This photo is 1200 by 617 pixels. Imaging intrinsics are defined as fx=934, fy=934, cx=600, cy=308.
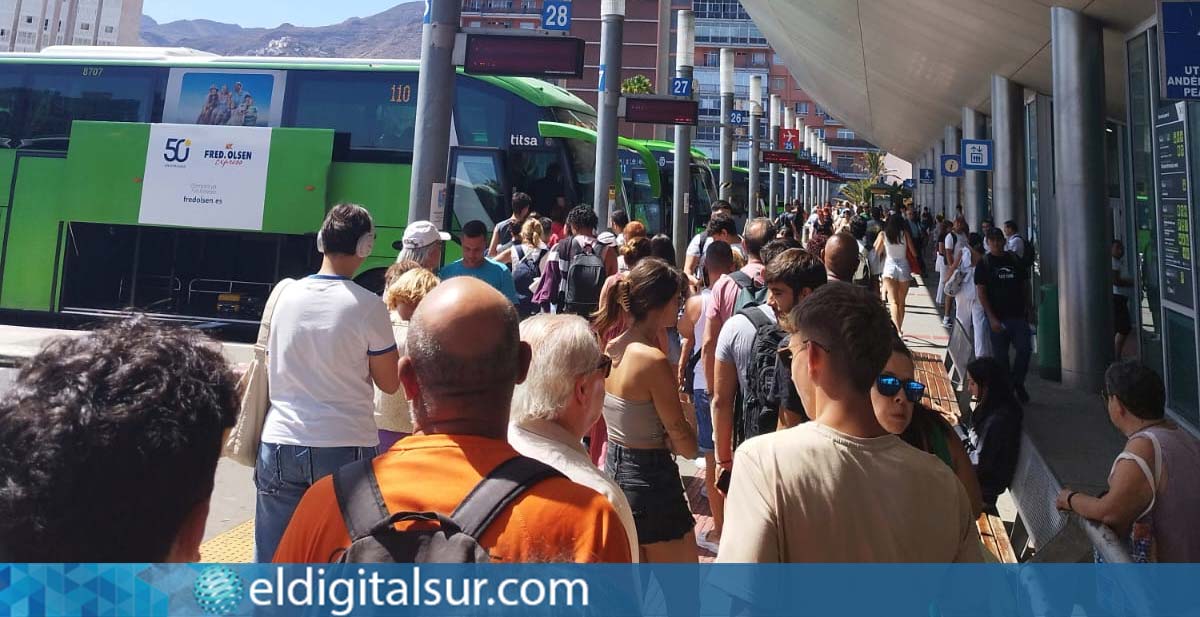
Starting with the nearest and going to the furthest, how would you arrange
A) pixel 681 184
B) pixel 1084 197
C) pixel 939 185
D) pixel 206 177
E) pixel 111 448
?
pixel 111 448 < pixel 1084 197 < pixel 206 177 < pixel 681 184 < pixel 939 185

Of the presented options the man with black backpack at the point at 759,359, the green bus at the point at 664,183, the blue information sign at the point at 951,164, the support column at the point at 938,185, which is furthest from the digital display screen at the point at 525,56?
the support column at the point at 938,185

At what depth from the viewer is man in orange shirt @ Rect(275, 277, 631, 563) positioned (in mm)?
1670

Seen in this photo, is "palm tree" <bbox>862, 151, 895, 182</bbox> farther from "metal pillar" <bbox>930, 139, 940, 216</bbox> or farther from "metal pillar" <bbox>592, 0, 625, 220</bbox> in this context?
"metal pillar" <bbox>592, 0, 625, 220</bbox>

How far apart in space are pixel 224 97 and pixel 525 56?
26.7ft

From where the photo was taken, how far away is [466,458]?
5.81 ft

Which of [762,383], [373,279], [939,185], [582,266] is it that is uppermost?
[939,185]

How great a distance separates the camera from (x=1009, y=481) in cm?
527

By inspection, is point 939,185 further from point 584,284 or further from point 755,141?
point 584,284

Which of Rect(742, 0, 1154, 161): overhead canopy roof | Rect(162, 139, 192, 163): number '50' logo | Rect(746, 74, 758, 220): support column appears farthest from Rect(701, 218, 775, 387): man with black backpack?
Rect(746, 74, 758, 220): support column

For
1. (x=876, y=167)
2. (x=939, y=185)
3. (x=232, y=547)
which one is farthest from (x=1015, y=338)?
(x=876, y=167)

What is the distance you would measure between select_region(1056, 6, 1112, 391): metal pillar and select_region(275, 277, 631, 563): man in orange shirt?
10.6 meters

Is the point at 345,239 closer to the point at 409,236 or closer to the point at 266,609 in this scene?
the point at 409,236

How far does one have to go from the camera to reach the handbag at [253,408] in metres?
3.76

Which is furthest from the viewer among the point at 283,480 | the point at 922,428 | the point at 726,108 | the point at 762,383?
the point at 726,108
